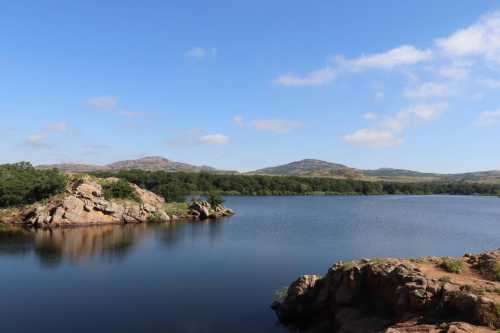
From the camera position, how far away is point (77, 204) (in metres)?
73.2

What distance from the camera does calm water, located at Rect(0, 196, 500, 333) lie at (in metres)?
26.8

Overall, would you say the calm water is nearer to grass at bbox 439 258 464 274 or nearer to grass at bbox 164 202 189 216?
grass at bbox 164 202 189 216

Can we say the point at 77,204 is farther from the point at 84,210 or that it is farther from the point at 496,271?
the point at 496,271

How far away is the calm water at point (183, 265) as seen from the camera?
2684cm

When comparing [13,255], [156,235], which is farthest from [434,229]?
[13,255]

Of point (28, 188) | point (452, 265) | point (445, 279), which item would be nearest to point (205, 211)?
point (28, 188)

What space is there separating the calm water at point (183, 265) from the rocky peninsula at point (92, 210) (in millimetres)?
5918

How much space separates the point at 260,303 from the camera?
29469 mm

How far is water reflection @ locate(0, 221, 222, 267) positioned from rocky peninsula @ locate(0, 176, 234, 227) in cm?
398

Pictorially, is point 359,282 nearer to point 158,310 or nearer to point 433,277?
point 433,277

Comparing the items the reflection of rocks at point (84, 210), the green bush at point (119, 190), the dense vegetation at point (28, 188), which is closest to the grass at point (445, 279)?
the reflection of rocks at point (84, 210)

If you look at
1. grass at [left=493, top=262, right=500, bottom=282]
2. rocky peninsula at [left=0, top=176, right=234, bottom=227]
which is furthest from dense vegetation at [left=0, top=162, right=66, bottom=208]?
grass at [left=493, top=262, right=500, bottom=282]

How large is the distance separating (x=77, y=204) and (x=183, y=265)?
4011cm

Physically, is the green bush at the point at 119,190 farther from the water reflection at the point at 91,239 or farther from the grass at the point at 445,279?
the grass at the point at 445,279
